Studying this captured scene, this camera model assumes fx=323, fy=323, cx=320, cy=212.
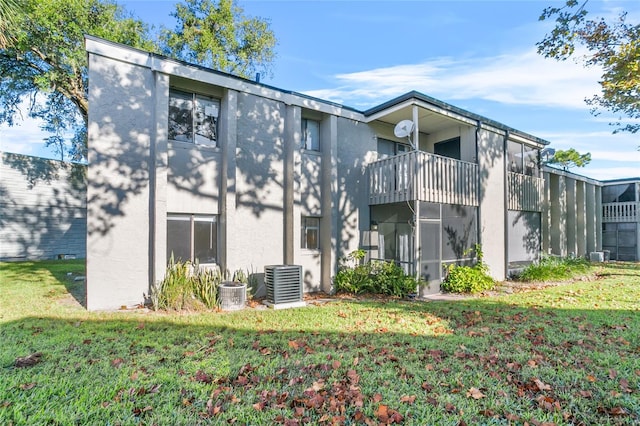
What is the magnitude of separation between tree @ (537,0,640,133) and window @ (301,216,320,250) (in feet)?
28.7

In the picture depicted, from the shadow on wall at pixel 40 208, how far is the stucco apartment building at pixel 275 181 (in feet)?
48.9

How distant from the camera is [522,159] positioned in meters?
14.0

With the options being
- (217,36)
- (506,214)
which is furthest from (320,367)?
(217,36)

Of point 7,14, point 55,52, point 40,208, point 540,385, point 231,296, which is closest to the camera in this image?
point 540,385

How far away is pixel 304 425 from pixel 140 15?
1942cm

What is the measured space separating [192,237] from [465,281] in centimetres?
833

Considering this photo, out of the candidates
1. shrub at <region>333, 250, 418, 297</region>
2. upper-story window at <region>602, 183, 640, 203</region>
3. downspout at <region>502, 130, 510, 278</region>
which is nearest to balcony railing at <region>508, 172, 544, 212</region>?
downspout at <region>502, 130, 510, 278</region>

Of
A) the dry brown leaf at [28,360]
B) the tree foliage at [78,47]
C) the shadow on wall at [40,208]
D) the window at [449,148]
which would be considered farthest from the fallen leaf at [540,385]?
the shadow on wall at [40,208]

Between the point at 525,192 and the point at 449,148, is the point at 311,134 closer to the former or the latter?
the point at 449,148

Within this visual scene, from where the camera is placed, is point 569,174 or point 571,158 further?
point 571,158

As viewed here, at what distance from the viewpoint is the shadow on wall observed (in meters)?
17.1

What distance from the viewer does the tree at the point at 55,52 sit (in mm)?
12102

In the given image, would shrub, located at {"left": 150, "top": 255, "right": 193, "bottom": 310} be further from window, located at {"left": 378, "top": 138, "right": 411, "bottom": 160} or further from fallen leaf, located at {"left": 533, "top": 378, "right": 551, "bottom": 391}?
window, located at {"left": 378, "top": 138, "right": 411, "bottom": 160}

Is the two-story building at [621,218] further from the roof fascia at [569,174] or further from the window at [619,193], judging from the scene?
the roof fascia at [569,174]
